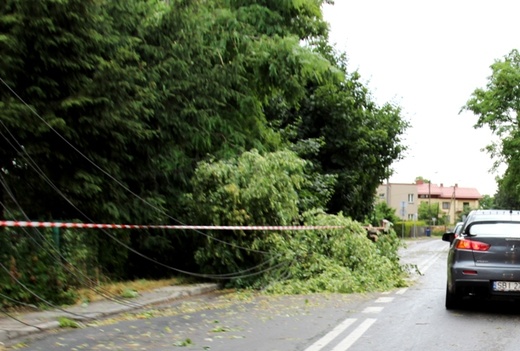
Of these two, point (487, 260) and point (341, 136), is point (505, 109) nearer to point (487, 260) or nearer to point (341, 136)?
point (341, 136)

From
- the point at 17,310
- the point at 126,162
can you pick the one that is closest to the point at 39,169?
the point at 126,162

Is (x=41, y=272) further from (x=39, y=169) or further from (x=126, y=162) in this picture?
(x=126, y=162)

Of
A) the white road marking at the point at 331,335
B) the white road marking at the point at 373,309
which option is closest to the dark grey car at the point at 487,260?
the white road marking at the point at 373,309

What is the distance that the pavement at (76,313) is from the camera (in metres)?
8.26

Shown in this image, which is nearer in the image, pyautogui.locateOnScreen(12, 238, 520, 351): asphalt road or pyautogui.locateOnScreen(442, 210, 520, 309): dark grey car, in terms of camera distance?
pyautogui.locateOnScreen(12, 238, 520, 351): asphalt road

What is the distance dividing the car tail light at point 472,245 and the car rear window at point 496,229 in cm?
20

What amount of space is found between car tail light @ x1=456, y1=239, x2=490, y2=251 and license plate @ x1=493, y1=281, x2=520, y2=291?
0.55 m

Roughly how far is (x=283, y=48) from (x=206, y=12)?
2.18 meters

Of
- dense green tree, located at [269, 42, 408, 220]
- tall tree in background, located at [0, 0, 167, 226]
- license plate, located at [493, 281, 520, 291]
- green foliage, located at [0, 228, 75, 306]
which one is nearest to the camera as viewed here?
green foliage, located at [0, 228, 75, 306]

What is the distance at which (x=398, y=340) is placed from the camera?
322 inches

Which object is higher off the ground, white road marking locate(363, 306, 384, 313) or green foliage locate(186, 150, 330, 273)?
green foliage locate(186, 150, 330, 273)

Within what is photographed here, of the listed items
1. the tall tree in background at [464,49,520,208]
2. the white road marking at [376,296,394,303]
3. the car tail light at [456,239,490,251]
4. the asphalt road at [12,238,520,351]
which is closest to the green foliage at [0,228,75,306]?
the asphalt road at [12,238,520,351]

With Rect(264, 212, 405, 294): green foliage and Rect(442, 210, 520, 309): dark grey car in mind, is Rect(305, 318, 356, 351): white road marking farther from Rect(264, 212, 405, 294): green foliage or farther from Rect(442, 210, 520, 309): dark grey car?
Rect(264, 212, 405, 294): green foliage

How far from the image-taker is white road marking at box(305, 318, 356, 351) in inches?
303
